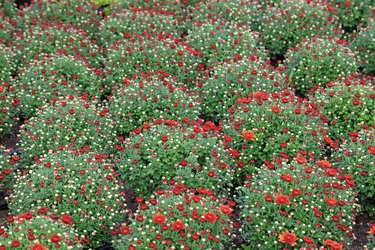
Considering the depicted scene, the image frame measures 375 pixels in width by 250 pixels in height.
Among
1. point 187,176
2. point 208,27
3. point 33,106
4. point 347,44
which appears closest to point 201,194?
point 187,176

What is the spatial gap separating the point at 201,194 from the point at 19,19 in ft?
19.5

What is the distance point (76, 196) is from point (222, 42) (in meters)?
Result: 4.03

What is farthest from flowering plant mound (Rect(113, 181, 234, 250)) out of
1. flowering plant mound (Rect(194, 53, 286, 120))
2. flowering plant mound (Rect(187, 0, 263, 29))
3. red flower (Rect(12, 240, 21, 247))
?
flowering plant mound (Rect(187, 0, 263, 29))

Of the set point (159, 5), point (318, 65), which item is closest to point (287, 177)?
point (318, 65)

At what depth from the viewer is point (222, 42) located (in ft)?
31.5

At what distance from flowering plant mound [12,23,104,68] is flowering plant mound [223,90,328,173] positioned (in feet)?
9.48

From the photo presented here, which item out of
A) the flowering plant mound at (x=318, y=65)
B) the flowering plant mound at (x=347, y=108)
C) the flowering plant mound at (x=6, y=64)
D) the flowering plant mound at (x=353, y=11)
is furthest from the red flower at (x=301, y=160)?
the flowering plant mound at (x=353, y=11)

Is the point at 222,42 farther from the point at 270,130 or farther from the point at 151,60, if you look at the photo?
the point at 270,130

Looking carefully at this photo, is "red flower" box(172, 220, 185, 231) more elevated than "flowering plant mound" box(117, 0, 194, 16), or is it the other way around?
"red flower" box(172, 220, 185, 231)

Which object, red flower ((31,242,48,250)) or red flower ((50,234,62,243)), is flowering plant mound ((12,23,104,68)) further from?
red flower ((31,242,48,250))

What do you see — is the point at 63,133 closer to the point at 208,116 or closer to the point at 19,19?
the point at 208,116

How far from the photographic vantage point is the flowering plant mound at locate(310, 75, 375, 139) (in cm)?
806

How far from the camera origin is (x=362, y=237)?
23.6 feet

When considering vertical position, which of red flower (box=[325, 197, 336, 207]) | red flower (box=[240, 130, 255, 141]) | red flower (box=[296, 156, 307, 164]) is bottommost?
red flower (box=[240, 130, 255, 141])
